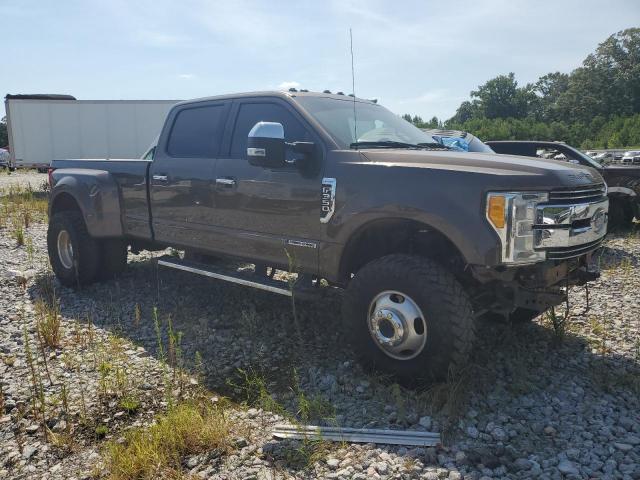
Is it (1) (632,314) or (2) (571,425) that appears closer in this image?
(2) (571,425)

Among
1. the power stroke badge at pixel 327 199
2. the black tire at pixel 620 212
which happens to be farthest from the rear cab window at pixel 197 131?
the black tire at pixel 620 212

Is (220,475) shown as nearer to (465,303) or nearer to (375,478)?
(375,478)

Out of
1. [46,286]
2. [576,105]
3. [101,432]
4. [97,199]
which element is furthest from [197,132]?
[576,105]

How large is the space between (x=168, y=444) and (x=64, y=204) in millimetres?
4303

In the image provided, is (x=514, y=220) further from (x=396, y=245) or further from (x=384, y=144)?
(x=384, y=144)

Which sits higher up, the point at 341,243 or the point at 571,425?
the point at 341,243

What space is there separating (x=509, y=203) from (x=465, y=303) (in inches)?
26.0

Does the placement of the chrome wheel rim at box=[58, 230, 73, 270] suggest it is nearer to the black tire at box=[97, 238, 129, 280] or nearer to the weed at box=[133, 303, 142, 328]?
the black tire at box=[97, 238, 129, 280]

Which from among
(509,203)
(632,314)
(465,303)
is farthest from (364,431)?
(632,314)

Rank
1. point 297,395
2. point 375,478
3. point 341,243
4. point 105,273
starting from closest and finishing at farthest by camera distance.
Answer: point 375,478 < point 297,395 < point 341,243 < point 105,273

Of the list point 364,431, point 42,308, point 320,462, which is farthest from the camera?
point 42,308

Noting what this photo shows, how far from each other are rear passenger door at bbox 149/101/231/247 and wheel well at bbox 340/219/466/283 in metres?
1.47

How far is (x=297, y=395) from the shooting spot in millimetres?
3490

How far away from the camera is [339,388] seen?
358 cm
